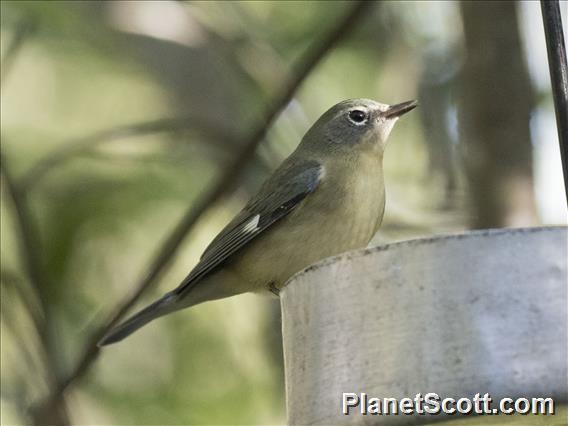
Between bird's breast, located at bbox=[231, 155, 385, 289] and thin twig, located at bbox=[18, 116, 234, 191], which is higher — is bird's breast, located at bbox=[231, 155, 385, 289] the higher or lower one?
the lower one

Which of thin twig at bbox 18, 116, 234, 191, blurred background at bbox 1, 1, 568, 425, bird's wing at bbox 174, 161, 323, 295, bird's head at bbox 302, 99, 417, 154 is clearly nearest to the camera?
bird's wing at bbox 174, 161, 323, 295

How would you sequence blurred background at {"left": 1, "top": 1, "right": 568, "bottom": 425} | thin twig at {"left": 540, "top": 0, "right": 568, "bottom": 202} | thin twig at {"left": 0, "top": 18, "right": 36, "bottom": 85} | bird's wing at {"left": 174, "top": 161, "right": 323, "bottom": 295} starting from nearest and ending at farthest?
1. thin twig at {"left": 540, "top": 0, "right": 568, "bottom": 202}
2. bird's wing at {"left": 174, "top": 161, "right": 323, "bottom": 295}
3. blurred background at {"left": 1, "top": 1, "right": 568, "bottom": 425}
4. thin twig at {"left": 0, "top": 18, "right": 36, "bottom": 85}

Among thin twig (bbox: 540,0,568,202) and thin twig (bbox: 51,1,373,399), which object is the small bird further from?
thin twig (bbox: 540,0,568,202)

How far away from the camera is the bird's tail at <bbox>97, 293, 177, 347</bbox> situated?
4488mm

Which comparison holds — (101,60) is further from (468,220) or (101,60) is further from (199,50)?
(468,220)

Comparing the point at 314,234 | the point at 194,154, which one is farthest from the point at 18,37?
the point at 314,234

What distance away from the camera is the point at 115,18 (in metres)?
5.82

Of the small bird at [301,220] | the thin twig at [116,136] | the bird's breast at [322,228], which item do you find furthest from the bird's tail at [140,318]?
the thin twig at [116,136]

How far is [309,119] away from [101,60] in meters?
1.52

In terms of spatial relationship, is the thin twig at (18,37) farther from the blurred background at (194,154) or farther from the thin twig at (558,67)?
the thin twig at (558,67)

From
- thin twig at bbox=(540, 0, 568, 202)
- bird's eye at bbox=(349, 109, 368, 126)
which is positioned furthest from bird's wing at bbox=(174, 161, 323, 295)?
thin twig at bbox=(540, 0, 568, 202)

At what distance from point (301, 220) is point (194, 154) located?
1925mm

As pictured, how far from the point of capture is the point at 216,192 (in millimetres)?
4609

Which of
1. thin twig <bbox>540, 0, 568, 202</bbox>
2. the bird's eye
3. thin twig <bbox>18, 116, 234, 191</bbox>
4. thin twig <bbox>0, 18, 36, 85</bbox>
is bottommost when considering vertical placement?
thin twig <bbox>540, 0, 568, 202</bbox>
